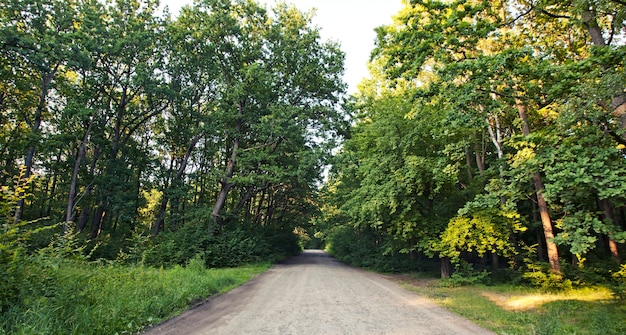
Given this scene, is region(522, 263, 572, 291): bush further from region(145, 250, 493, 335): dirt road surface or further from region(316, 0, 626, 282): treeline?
region(145, 250, 493, 335): dirt road surface

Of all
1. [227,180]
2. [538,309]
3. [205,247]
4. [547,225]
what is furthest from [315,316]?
[227,180]

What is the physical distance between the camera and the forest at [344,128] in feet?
25.1

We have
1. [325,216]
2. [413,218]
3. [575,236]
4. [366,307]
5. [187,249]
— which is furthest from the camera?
[325,216]

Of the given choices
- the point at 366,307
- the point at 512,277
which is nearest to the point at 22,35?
the point at 366,307

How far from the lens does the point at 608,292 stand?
9.00 meters

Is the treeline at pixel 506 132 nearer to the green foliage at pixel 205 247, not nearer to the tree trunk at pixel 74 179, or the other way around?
the green foliage at pixel 205 247

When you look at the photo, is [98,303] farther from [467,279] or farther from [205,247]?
[205,247]

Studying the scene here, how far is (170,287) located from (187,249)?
12286 mm

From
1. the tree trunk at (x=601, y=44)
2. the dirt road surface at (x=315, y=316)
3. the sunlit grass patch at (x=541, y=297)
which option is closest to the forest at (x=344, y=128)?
the tree trunk at (x=601, y=44)

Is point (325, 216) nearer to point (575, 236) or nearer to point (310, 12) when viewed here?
point (310, 12)

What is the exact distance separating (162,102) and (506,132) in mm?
23986

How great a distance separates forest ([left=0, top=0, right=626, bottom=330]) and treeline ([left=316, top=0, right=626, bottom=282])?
0.07 meters

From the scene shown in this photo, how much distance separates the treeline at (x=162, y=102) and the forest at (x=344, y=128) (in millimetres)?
139

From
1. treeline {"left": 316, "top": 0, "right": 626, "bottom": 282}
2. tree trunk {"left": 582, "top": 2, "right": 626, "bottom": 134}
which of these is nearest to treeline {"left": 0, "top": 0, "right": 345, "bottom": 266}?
treeline {"left": 316, "top": 0, "right": 626, "bottom": 282}
